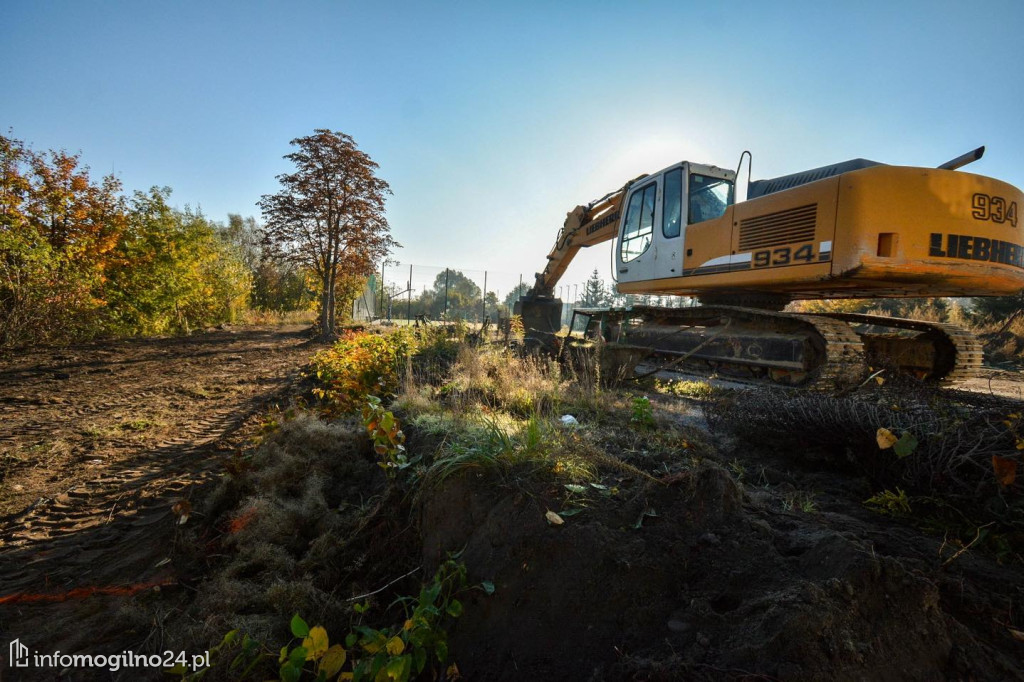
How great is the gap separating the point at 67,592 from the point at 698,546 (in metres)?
3.54

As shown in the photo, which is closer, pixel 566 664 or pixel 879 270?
pixel 566 664

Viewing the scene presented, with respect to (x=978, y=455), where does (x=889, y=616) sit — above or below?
below

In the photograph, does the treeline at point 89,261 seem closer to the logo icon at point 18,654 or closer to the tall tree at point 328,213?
the tall tree at point 328,213

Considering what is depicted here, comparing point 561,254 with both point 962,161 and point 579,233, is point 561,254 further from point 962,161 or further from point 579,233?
point 962,161

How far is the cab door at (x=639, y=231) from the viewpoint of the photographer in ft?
23.5

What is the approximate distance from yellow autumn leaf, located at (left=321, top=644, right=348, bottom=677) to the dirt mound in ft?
1.43

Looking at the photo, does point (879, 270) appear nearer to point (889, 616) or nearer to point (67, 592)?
point (889, 616)

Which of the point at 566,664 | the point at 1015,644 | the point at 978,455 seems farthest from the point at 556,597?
the point at 978,455

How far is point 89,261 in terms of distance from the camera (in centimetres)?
951

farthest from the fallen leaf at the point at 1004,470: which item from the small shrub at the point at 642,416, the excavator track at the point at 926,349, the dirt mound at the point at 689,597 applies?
the excavator track at the point at 926,349

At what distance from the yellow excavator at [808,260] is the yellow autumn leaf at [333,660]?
542 cm

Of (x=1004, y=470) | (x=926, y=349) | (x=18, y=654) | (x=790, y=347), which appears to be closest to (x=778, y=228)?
(x=790, y=347)

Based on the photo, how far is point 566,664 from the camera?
139cm

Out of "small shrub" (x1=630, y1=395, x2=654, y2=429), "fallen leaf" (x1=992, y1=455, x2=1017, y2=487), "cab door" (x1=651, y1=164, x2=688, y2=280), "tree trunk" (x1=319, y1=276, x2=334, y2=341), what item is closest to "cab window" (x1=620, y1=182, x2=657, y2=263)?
"cab door" (x1=651, y1=164, x2=688, y2=280)
